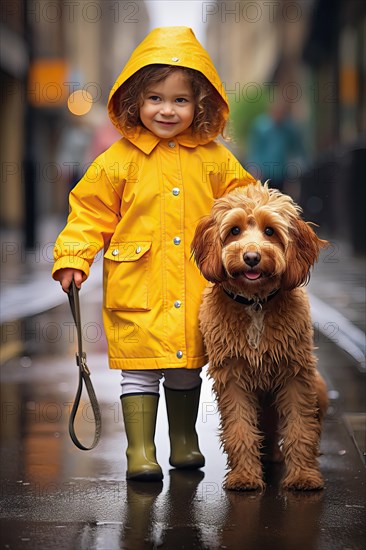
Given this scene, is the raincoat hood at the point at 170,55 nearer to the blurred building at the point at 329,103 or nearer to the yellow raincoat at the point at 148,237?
the yellow raincoat at the point at 148,237

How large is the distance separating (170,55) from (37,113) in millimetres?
39457

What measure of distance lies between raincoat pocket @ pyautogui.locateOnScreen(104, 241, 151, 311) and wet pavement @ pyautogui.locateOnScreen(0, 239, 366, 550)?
0.74m

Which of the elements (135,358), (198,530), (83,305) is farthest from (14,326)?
(198,530)

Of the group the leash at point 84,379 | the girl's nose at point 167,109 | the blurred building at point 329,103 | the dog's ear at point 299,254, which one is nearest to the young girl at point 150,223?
the girl's nose at point 167,109

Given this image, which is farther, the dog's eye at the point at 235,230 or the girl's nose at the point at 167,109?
the girl's nose at the point at 167,109

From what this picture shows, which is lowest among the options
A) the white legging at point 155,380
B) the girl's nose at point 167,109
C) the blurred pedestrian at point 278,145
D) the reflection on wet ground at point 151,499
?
the reflection on wet ground at point 151,499

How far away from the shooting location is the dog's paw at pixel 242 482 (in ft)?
16.2

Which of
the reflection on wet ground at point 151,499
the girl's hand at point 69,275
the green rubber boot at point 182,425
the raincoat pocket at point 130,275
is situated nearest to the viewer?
the reflection on wet ground at point 151,499

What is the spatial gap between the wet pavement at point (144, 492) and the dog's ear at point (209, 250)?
883 mm

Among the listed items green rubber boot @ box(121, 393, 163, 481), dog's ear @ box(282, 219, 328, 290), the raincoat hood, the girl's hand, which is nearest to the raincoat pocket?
the girl's hand

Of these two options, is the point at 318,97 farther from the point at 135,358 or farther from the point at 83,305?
the point at 135,358

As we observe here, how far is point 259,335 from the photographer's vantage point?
4973 millimetres

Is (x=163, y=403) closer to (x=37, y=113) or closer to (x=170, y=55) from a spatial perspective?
(x=170, y=55)

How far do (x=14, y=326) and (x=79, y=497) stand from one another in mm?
6001
